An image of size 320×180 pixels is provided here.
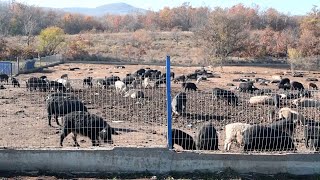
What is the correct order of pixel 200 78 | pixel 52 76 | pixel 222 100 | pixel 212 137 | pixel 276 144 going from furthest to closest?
pixel 52 76, pixel 200 78, pixel 222 100, pixel 212 137, pixel 276 144

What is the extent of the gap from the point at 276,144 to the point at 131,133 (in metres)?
4.72

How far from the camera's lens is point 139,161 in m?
9.60

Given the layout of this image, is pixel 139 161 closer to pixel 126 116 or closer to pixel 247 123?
pixel 247 123

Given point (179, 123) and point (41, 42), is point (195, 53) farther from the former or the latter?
point (179, 123)

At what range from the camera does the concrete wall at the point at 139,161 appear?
377 inches

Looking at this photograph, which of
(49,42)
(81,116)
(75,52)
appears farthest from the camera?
(49,42)

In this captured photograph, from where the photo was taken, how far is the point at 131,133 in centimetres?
1408

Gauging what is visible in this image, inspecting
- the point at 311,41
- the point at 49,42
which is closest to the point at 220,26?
the point at 311,41

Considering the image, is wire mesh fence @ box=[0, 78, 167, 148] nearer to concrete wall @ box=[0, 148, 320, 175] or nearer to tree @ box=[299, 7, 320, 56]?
concrete wall @ box=[0, 148, 320, 175]

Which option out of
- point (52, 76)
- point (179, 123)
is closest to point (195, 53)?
point (52, 76)

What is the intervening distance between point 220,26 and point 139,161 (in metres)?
41.1

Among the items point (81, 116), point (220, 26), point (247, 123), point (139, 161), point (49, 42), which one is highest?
point (220, 26)

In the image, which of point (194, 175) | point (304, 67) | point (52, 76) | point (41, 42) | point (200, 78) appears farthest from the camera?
point (41, 42)

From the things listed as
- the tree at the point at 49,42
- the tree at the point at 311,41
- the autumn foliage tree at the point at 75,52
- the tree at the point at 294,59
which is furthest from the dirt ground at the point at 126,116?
Answer: the tree at the point at 311,41
